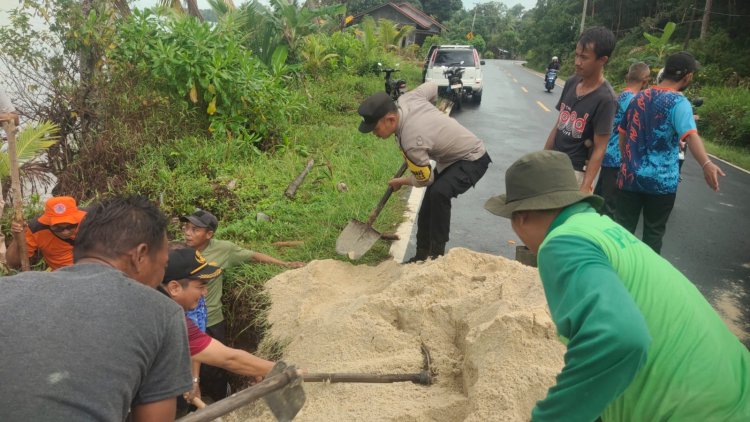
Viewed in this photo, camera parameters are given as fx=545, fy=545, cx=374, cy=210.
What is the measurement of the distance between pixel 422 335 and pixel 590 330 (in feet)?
7.35

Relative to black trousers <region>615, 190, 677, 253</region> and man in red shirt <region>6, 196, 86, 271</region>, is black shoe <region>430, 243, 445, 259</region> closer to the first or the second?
black trousers <region>615, 190, 677, 253</region>

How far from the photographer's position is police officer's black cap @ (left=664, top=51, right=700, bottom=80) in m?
3.95

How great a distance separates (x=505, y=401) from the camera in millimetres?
2617

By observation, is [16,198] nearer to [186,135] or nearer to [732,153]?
[186,135]

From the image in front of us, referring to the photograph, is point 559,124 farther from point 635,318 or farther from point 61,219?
point 61,219

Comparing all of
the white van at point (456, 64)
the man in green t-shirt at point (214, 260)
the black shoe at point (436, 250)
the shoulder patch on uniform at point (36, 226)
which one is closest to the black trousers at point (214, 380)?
the man in green t-shirt at point (214, 260)

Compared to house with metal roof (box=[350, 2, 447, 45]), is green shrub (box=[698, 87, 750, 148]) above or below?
below

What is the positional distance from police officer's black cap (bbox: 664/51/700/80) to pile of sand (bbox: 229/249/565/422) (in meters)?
1.79

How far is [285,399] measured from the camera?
2.36 meters

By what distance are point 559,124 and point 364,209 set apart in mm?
2241

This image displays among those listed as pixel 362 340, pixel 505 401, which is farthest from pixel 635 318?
pixel 362 340

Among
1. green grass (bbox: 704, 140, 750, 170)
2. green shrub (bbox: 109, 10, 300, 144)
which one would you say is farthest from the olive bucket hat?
green grass (bbox: 704, 140, 750, 170)

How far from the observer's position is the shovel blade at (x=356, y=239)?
4806 millimetres

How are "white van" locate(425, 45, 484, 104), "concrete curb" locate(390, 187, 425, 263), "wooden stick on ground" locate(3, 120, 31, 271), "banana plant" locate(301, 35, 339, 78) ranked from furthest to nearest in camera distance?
1. "white van" locate(425, 45, 484, 104)
2. "banana plant" locate(301, 35, 339, 78)
3. "concrete curb" locate(390, 187, 425, 263)
4. "wooden stick on ground" locate(3, 120, 31, 271)
